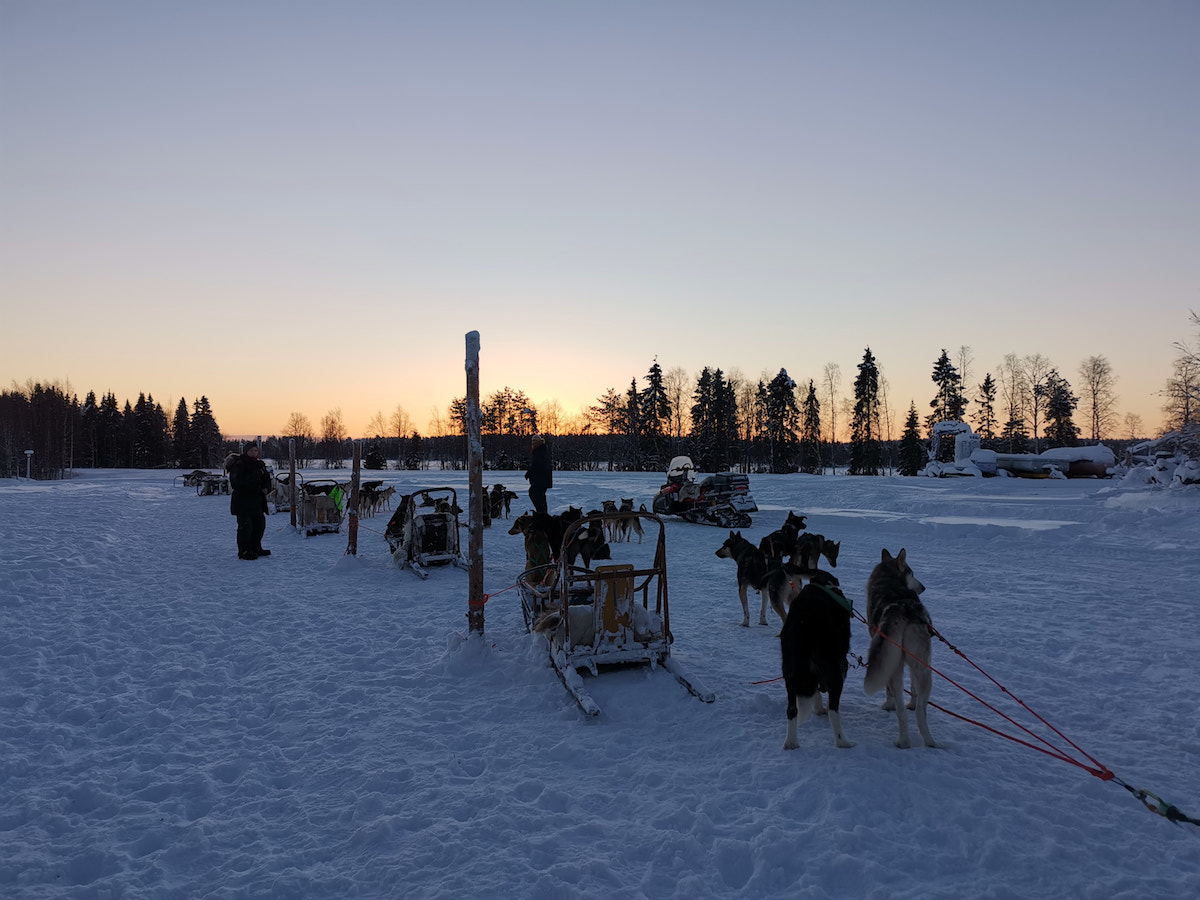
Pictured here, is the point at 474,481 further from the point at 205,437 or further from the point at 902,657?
the point at 205,437

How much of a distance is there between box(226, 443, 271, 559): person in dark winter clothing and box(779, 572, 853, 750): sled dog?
1040 cm

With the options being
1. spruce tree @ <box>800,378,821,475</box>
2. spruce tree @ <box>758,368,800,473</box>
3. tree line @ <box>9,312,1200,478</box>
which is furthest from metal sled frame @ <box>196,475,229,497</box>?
spruce tree @ <box>800,378,821,475</box>

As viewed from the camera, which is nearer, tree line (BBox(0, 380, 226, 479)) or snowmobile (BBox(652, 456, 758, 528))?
snowmobile (BBox(652, 456, 758, 528))

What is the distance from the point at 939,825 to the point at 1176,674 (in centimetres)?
412

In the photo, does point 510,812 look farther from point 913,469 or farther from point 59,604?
point 913,469

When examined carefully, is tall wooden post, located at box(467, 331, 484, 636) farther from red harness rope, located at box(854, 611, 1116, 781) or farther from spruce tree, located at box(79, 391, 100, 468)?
spruce tree, located at box(79, 391, 100, 468)

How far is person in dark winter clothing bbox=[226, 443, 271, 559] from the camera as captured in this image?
37.4 feet

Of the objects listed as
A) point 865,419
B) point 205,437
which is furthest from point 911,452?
point 205,437

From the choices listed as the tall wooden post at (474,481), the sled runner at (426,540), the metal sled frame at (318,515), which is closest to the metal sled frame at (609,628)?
the tall wooden post at (474,481)

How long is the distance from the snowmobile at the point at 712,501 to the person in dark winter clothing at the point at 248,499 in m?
10.7

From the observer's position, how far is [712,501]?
58.3ft

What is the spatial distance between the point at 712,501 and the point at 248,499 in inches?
463

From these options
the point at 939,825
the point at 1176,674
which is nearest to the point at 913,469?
the point at 1176,674

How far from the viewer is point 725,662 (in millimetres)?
6004
